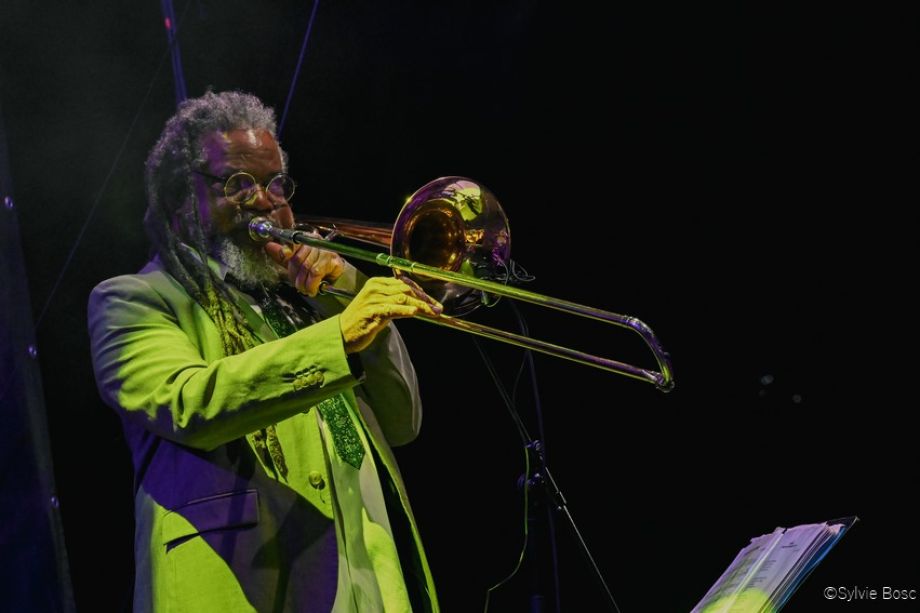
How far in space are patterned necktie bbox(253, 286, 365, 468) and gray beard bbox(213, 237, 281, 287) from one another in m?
0.04

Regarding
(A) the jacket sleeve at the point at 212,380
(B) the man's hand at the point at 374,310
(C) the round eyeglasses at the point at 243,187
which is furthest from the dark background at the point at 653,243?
(B) the man's hand at the point at 374,310

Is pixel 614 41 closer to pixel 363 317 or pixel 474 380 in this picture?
pixel 474 380

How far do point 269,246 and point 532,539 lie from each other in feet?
3.37

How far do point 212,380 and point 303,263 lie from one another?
633 millimetres

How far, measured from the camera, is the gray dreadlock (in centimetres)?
236

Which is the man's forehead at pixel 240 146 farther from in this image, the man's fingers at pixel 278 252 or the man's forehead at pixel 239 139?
the man's fingers at pixel 278 252

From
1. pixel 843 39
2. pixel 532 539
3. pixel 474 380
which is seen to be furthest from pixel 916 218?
pixel 532 539

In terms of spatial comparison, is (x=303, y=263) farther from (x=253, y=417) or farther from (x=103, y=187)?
(x=103, y=187)

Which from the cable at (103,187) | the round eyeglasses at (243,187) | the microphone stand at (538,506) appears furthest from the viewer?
the cable at (103,187)

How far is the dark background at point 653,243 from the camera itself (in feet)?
11.9

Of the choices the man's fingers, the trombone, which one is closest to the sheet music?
the trombone

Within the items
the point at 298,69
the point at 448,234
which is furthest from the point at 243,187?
the point at 298,69

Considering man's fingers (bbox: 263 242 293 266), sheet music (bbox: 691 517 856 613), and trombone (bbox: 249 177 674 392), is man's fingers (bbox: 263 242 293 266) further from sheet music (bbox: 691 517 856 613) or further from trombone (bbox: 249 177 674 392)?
sheet music (bbox: 691 517 856 613)

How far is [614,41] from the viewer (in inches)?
153
